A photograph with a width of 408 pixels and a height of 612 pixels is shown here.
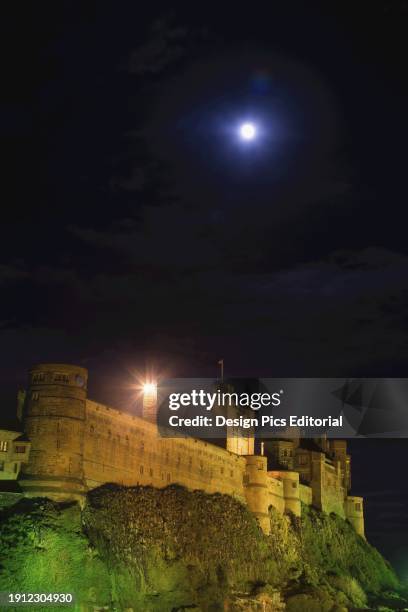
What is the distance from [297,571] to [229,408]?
23.6 meters

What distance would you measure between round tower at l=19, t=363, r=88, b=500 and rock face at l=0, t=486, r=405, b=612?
1.47 metres

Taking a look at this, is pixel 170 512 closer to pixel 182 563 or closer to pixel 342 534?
pixel 182 563

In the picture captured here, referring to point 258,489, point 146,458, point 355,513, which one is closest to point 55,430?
point 146,458

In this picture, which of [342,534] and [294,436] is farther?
[294,436]

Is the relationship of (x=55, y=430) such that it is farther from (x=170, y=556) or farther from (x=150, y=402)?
(x=150, y=402)

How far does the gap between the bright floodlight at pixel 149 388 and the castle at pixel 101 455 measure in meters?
0.19

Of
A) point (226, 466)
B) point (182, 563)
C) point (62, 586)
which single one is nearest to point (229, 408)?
point (226, 466)

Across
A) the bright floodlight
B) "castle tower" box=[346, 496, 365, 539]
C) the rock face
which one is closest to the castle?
the bright floodlight

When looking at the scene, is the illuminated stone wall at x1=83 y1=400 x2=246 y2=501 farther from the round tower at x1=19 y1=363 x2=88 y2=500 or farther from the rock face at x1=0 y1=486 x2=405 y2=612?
the round tower at x1=19 y1=363 x2=88 y2=500

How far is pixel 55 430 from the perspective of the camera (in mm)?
66500

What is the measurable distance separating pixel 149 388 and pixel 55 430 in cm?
2458

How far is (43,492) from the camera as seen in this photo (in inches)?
2514

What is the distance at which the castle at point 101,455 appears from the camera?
2562 inches

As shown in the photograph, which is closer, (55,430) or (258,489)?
(55,430)
